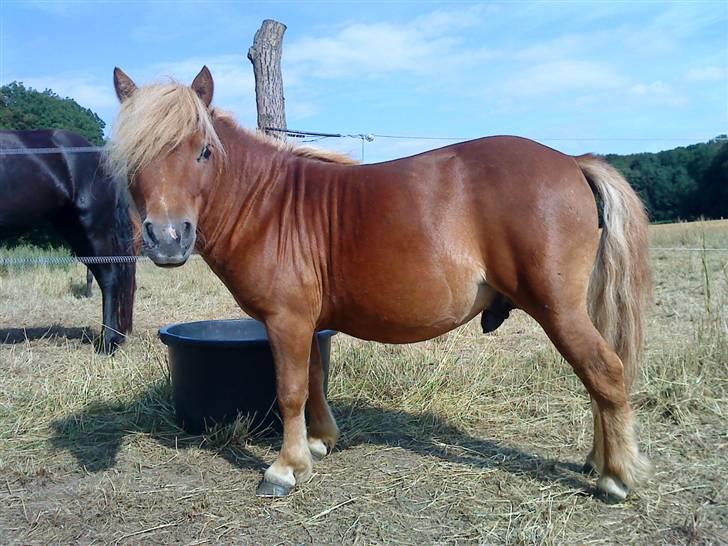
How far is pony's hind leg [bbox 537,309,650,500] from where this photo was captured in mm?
2684

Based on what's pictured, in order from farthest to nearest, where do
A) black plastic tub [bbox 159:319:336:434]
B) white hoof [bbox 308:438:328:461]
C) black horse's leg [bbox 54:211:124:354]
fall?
black horse's leg [bbox 54:211:124:354] < black plastic tub [bbox 159:319:336:434] < white hoof [bbox 308:438:328:461]

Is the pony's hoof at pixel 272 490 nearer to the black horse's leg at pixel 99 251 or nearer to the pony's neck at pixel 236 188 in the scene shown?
the pony's neck at pixel 236 188

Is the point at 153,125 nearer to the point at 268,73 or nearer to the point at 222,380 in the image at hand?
the point at 222,380

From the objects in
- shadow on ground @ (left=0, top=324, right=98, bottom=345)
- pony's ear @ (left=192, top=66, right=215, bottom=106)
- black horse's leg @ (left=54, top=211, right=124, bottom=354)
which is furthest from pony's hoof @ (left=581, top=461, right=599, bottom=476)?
shadow on ground @ (left=0, top=324, right=98, bottom=345)

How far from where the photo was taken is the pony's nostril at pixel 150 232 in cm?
246

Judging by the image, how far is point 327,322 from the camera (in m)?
3.11

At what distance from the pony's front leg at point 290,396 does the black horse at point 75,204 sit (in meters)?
3.05

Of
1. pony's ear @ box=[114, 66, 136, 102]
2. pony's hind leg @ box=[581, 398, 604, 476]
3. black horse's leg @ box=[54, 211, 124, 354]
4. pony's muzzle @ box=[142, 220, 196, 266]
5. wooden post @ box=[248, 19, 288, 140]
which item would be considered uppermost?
wooden post @ box=[248, 19, 288, 140]

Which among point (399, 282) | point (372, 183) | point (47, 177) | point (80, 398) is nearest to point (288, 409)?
point (399, 282)

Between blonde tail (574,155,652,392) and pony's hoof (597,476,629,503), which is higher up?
blonde tail (574,155,652,392)

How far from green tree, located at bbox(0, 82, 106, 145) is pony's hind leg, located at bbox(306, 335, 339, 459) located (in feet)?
65.2

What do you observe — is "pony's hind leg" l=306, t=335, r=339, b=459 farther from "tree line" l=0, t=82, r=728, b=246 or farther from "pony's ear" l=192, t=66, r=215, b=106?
"tree line" l=0, t=82, r=728, b=246

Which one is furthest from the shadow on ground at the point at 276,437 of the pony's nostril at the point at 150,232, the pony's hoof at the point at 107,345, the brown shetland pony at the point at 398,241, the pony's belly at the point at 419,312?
the pony's nostril at the point at 150,232

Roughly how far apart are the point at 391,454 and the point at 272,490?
811 mm
